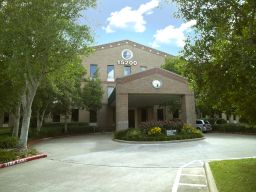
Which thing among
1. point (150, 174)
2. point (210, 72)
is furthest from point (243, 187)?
point (150, 174)

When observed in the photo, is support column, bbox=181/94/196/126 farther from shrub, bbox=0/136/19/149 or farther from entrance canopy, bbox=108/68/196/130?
shrub, bbox=0/136/19/149

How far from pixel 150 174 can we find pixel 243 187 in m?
3.99

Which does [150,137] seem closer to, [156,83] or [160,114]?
[156,83]

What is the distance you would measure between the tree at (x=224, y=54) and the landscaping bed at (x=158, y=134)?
15.5m

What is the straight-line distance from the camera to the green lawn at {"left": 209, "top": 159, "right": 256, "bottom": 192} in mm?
8747

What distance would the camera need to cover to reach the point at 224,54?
858 cm

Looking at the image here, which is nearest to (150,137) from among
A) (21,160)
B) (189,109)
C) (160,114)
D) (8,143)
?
(189,109)

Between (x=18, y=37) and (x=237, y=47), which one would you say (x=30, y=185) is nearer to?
(x=237, y=47)

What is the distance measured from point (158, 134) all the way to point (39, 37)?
12.5m

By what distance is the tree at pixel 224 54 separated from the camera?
8.11 m

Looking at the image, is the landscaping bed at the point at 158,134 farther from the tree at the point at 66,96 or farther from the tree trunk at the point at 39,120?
the tree trunk at the point at 39,120

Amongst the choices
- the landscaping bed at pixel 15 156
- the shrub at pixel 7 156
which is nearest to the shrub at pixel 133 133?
the landscaping bed at pixel 15 156

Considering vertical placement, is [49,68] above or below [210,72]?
above

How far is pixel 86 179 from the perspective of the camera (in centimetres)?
1132
